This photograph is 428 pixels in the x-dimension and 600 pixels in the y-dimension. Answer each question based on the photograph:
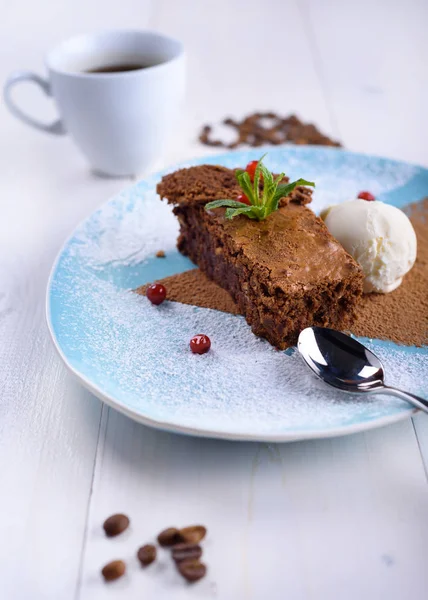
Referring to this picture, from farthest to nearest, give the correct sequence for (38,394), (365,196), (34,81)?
(34,81) → (365,196) → (38,394)

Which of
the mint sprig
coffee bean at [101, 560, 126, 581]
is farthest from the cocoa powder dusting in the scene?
coffee bean at [101, 560, 126, 581]

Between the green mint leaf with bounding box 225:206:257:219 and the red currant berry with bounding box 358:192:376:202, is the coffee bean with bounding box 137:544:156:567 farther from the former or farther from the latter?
the red currant berry with bounding box 358:192:376:202

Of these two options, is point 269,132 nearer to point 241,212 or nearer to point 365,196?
point 365,196

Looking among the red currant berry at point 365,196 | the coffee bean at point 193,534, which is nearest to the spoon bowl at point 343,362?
the coffee bean at point 193,534

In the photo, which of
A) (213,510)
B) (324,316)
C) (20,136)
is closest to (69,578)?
(213,510)

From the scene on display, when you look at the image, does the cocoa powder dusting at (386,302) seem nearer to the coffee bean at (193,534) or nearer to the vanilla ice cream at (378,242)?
the vanilla ice cream at (378,242)

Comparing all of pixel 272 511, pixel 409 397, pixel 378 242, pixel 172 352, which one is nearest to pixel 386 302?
pixel 378 242
